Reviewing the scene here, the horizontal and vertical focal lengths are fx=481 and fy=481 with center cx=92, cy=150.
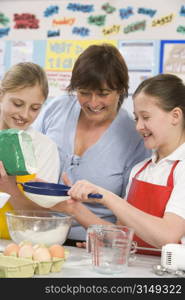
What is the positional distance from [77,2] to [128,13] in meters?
0.33

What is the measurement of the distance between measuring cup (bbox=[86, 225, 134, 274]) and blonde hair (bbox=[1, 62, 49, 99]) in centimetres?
77

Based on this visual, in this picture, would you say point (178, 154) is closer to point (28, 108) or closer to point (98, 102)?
point (98, 102)

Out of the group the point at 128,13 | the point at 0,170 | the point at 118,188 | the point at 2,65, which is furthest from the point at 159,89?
the point at 2,65

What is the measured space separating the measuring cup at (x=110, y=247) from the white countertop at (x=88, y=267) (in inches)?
1.0

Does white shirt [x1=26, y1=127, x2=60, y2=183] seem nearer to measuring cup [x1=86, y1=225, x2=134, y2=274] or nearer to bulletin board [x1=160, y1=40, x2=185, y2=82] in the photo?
measuring cup [x1=86, y1=225, x2=134, y2=274]

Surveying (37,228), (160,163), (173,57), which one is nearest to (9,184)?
(37,228)

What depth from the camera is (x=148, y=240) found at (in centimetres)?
145

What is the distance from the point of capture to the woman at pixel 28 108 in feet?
5.78

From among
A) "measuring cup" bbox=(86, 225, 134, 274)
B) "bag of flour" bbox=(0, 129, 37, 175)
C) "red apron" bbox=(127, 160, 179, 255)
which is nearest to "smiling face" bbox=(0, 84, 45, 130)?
"bag of flour" bbox=(0, 129, 37, 175)

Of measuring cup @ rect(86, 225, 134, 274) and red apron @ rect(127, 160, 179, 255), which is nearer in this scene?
Answer: measuring cup @ rect(86, 225, 134, 274)

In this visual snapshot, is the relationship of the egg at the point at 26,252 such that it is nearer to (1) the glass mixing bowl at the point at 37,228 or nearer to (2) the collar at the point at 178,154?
(1) the glass mixing bowl at the point at 37,228

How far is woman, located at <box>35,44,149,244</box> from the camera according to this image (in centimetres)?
175

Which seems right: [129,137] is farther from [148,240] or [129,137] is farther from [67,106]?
[148,240]

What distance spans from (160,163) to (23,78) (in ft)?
1.97
